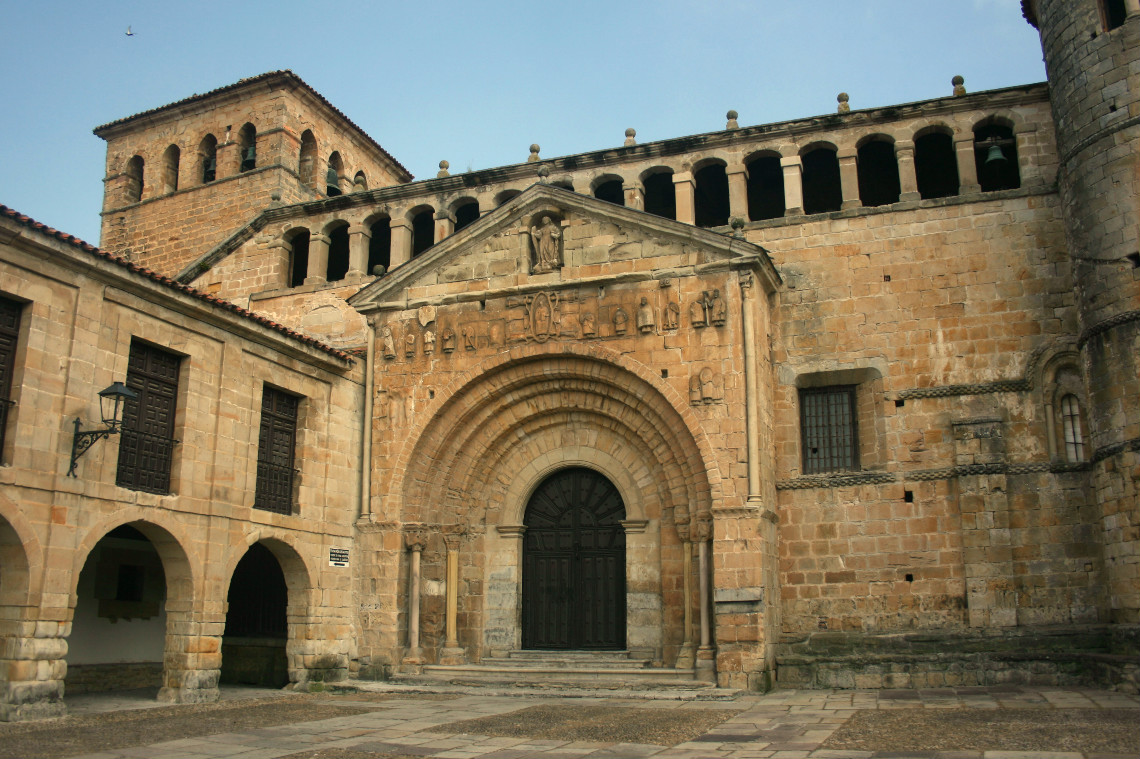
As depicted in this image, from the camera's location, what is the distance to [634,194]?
19.5 metres

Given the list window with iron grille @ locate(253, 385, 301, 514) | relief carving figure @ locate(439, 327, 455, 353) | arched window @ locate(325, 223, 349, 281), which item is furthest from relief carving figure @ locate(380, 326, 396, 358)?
arched window @ locate(325, 223, 349, 281)

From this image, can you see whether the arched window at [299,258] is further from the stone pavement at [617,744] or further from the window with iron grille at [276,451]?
the stone pavement at [617,744]

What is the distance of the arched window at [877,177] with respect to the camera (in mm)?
19312

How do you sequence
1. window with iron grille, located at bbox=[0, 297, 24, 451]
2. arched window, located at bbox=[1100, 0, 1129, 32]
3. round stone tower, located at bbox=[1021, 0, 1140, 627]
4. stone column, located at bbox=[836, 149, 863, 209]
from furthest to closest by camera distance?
stone column, located at bbox=[836, 149, 863, 209]
arched window, located at bbox=[1100, 0, 1129, 32]
round stone tower, located at bbox=[1021, 0, 1140, 627]
window with iron grille, located at bbox=[0, 297, 24, 451]

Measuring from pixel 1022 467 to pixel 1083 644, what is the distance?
9.31 ft

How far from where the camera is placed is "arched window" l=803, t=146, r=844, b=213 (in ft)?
63.7

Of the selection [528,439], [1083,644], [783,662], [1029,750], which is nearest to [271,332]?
[528,439]

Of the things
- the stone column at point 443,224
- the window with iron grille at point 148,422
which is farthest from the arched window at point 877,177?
the window with iron grille at point 148,422

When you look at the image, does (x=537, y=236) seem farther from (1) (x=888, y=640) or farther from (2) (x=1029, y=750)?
(2) (x=1029, y=750)

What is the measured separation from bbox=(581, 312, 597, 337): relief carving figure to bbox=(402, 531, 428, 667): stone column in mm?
4661

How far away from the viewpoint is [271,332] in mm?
16312

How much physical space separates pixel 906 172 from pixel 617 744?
12.2 m

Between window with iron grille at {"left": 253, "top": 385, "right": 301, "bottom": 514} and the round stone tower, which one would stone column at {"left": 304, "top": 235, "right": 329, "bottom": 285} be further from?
the round stone tower

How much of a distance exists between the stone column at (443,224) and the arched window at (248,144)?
7.92 meters
